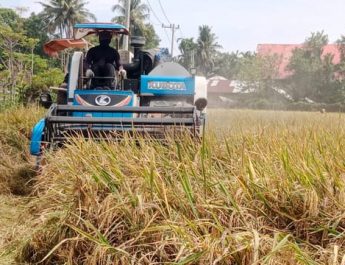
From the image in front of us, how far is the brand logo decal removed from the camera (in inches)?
254

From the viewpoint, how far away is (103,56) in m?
7.20

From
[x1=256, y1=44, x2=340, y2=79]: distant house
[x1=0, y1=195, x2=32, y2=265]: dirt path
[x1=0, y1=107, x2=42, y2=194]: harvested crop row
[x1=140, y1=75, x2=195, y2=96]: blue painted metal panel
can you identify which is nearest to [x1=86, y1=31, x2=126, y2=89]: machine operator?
[x1=140, y1=75, x2=195, y2=96]: blue painted metal panel

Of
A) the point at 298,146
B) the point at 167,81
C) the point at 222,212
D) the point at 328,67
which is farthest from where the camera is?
the point at 328,67

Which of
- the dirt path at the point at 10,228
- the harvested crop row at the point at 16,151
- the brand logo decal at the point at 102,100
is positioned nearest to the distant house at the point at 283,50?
the harvested crop row at the point at 16,151

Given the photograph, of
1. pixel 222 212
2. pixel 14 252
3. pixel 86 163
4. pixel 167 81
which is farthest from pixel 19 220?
pixel 167 81

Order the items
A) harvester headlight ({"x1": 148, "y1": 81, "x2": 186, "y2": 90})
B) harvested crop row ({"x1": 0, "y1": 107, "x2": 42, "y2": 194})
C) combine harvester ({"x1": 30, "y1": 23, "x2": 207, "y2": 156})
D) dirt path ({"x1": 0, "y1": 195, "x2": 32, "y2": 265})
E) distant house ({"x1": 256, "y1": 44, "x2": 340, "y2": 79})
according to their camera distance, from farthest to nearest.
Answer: distant house ({"x1": 256, "y1": 44, "x2": 340, "y2": 79}), harvester headlight ({"x1": 148, "y1": 81, "x2": 186, "y2": 90}), harvested crop row ({"x1": 0, "y1": 107, "x2": 42, "y2": 194}), combine harvester ({"x1": 30, "y1": 23, "x2": 207, "y2": 156}), dirt path ({"x1": 0, "y1": 195, "x2": 32, "y2": 265})

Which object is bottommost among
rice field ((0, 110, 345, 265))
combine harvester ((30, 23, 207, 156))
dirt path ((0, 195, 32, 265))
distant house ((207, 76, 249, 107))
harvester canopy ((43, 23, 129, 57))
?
distant house ((207, 76, 249, 107))

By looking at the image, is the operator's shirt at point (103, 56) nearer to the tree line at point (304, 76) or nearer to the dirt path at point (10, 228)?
the dirt path at point (10, 228)

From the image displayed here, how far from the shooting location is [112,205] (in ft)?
11.7

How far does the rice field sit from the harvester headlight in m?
2.62

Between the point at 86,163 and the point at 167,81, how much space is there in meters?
3.15

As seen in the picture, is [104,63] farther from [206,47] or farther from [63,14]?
[206,47]

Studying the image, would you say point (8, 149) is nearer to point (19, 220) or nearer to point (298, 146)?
point (19, 220)

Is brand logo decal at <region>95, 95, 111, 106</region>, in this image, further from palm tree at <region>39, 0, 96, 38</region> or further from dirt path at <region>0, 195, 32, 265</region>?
palm tree at <region>39, 0, 96, 38</region>
